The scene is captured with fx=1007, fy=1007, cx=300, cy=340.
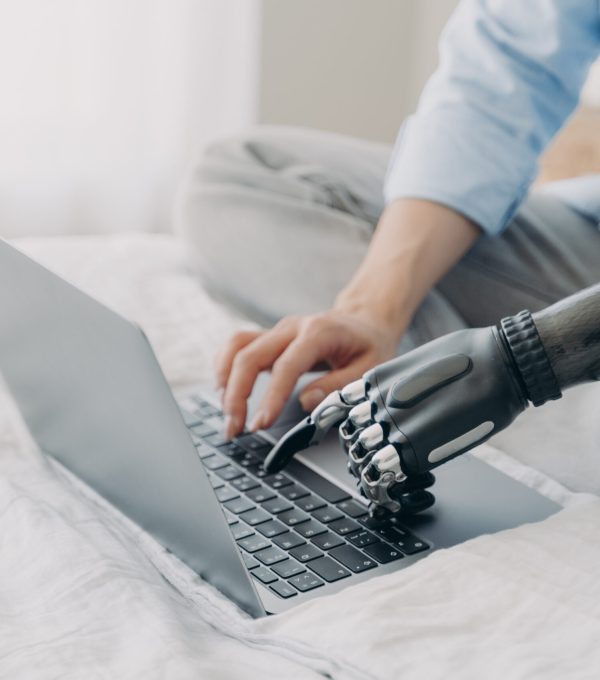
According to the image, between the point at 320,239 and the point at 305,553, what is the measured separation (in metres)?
0.56

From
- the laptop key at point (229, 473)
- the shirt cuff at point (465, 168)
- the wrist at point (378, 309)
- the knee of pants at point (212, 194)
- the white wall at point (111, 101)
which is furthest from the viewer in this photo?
the white wall at point (111, 101)

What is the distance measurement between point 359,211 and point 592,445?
1.70 feet

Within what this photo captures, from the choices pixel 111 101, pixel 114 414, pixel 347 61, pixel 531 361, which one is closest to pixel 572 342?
pixel 531 361

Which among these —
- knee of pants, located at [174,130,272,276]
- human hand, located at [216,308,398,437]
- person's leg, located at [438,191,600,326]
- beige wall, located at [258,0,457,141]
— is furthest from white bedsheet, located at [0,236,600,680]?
beige wall, located at [258,0,457,141]

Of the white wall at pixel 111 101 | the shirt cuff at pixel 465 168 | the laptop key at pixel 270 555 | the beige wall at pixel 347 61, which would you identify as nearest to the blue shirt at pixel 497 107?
the shirt cuff at pixel 465 168

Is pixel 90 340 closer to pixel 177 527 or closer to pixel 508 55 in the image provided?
pixel 177 527

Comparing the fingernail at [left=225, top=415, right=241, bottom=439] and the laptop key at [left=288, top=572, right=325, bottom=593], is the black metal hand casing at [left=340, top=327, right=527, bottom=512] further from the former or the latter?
the fingernail at [left=225, top=415, right=241, bottom=439]

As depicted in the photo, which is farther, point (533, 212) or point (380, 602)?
point (533, 212)

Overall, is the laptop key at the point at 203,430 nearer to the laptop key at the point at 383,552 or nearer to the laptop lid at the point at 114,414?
the laptop lid at the point at 114,414

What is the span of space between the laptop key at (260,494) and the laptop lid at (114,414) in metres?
0.06

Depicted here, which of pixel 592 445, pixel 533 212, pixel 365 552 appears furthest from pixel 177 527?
pixel 533 212

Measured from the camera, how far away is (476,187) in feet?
3.19

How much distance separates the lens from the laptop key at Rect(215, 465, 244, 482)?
617 millimetres

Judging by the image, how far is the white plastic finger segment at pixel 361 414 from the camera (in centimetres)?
51
